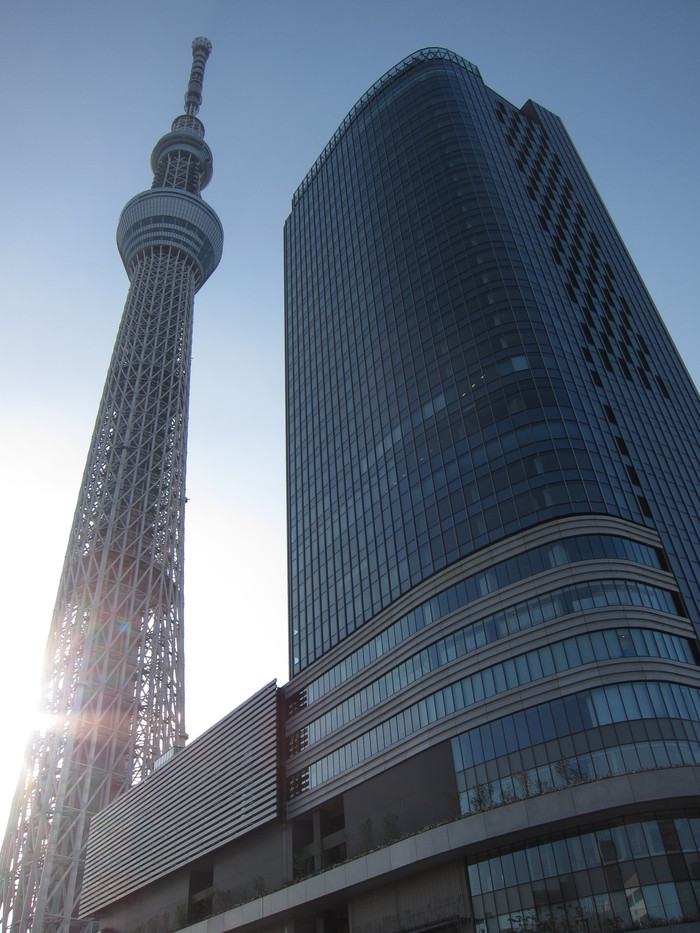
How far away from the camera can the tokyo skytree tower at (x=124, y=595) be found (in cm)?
8756

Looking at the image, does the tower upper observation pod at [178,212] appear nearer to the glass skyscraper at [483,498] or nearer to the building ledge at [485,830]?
the glass skyscraper at [483,498]

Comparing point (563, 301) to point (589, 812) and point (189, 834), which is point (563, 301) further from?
point (189, 834)

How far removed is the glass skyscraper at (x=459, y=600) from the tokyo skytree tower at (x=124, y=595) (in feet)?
19.4

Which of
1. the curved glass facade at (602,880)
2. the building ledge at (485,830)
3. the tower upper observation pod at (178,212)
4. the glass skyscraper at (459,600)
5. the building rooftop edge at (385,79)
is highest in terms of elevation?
the tower upper observation pod at (178,212)

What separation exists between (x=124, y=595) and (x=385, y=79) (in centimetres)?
7613

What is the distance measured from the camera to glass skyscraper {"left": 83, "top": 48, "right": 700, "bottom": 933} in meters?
47.5

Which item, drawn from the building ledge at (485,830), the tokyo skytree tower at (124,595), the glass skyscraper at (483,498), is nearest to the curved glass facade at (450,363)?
the glass skyscraper at (483,498)

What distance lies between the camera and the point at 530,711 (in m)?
50.9

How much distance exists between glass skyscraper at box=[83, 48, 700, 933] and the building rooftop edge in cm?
184

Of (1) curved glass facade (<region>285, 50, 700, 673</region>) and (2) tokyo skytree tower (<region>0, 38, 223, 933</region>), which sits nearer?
(1) curved glass facade (<region>285, 50, 700, 673</region>)

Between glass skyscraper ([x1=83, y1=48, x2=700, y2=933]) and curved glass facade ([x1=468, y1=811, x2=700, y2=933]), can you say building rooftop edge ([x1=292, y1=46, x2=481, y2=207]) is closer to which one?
glass skyscraper ([x1=83, y1=48, x2=700, y2=933])

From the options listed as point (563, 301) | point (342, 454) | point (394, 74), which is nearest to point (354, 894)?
point (342, 454)

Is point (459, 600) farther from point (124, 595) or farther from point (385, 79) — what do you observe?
point (385, 79)

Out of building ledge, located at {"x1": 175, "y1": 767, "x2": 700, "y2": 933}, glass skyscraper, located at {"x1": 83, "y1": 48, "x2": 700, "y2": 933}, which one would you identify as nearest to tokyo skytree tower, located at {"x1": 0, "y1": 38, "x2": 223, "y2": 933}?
glass skyscraper, located at {"x1": 83, "y1": 48, "x2": 700, "y2": 933}
